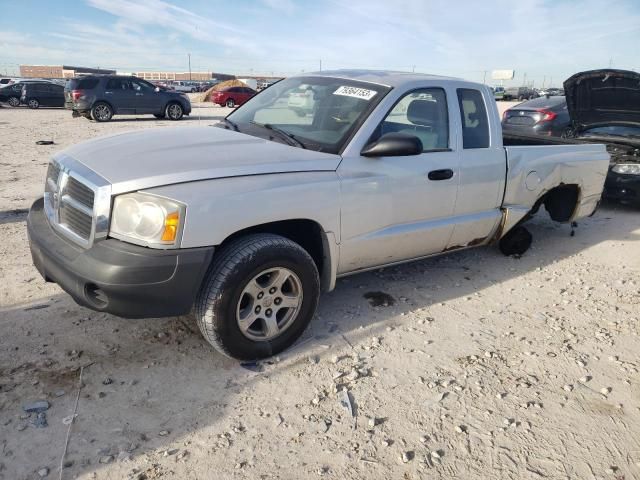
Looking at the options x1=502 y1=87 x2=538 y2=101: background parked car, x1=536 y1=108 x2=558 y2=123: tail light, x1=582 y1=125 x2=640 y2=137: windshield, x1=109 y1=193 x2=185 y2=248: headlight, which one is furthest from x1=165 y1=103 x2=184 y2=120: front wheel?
x1=502 y1=87 x2=538 y2=101: background parked car

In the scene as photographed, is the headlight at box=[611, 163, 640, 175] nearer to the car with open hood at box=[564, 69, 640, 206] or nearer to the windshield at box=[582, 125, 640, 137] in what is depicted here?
the car with open hood at box=[564, 69, 640, 206]

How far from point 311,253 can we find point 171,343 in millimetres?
1094

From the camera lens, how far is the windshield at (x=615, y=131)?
7270 mm

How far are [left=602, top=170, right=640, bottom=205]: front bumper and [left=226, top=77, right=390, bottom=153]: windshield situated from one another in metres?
5.00

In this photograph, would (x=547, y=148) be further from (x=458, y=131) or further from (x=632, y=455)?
(x=632, y=455)

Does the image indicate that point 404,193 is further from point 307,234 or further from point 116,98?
point 116,98

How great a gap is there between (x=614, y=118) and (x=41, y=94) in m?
26.1

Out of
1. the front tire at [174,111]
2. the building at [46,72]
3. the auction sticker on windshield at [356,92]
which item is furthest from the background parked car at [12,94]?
the building at [46,72]

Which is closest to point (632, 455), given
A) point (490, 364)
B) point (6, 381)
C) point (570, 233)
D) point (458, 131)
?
point (490, 364)

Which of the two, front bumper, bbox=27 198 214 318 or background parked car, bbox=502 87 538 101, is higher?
background parked car, bbox=502 87 538 101

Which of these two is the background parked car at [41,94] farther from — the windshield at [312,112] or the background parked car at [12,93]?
the windshield at [312,112]

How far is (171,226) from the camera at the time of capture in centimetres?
257

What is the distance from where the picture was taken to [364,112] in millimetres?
3459

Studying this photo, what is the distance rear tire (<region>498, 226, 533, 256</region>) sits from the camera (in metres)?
5.10
